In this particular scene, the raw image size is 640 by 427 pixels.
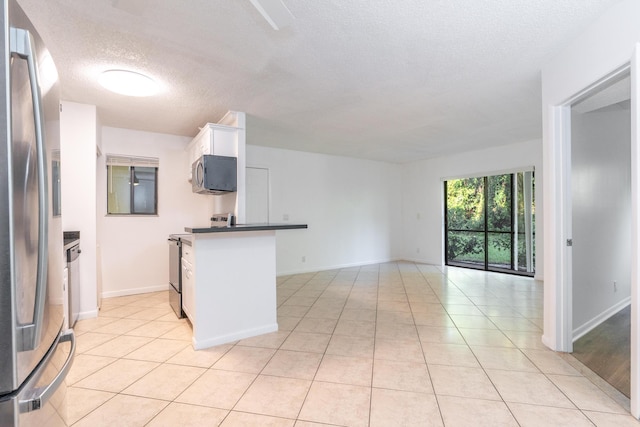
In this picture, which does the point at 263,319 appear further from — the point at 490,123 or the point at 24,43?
the point at 490,123

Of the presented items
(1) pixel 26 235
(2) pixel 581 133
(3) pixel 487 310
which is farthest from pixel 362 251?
(1) pixel 26 235

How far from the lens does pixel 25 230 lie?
2.62ft

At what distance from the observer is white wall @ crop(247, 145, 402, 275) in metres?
5.55

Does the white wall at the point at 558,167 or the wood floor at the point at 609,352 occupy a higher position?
the white wall at the point at 558,167

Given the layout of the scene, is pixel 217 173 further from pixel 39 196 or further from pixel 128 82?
pixel 39 196

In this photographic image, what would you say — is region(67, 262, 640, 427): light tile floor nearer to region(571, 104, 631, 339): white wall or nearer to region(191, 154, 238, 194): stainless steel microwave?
region(571, 104, 631, 339): white wall

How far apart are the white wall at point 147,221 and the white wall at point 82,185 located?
2.82 ft

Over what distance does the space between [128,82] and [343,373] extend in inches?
117

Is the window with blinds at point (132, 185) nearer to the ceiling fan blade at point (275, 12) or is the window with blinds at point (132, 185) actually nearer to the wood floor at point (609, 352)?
the ceiling fan blade at point (275, 12)

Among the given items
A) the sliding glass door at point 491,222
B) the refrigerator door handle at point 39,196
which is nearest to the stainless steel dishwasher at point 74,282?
the refrigerator door handle at point 39,196

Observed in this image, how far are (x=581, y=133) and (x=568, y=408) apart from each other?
229 cm

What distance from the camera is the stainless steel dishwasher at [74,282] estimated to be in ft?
9.34

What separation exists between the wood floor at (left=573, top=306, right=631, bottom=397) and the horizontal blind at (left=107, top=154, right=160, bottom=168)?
5274 millimetres

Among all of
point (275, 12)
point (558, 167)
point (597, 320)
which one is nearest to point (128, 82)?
point (275, 12)
